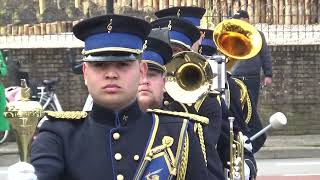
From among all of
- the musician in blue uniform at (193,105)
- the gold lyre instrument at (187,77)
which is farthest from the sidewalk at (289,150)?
the gold lyre instrument at (187,77)

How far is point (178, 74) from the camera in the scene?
433 centimetres

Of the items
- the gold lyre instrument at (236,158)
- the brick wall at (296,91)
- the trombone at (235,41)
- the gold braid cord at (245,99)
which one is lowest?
the brick wall at (296,91)

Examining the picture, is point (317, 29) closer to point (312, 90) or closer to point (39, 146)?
point (312, 90)

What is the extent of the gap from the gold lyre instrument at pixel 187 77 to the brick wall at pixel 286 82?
28.5 ft

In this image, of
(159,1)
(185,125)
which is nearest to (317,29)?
(159,1)

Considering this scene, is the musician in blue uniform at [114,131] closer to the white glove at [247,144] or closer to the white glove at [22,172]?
the white glove at [22,172]

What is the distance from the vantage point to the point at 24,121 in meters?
2.66

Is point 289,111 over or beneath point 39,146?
beneath

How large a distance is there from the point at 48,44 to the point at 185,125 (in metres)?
10.3

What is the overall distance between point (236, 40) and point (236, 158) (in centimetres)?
139

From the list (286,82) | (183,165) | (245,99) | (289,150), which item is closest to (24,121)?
(183,165)

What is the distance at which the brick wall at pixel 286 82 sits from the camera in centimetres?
1302

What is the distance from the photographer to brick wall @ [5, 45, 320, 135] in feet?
42.7

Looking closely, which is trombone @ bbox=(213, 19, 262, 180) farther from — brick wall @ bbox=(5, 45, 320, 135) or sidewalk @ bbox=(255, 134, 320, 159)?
brick wall @ bbox=(5, 45, 320, 135)
